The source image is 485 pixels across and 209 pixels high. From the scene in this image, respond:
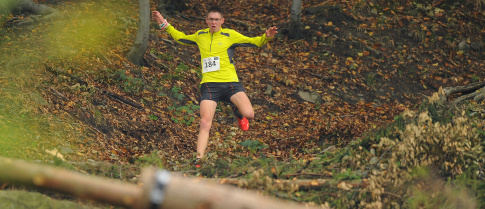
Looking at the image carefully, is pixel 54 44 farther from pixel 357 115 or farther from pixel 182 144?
pixel 357 115

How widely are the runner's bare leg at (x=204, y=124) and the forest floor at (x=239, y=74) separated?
0.23 m

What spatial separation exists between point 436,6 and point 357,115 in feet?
20.1

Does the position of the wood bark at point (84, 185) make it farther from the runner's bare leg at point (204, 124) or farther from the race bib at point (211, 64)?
the race bib at point (211, 64)

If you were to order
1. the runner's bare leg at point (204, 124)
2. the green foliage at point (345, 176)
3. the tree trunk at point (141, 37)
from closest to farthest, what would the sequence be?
the green foliage at point (345, 176) < the runner's bare leg at point (204, 124) < the tree trunk at point (141, 37)

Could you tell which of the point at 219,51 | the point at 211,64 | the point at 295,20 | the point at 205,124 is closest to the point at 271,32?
the point at 219,51

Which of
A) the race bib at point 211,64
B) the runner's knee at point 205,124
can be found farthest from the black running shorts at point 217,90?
the runner's knee at point 205,124

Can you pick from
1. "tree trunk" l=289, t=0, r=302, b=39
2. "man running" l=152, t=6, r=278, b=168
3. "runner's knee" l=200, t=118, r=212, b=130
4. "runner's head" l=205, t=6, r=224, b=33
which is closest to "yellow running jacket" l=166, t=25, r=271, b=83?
"man running" l=152, t=6, r=278, b=168

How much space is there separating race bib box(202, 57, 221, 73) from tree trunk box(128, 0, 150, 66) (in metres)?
2.83

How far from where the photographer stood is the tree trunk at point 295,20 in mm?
11814

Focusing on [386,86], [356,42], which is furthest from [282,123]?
[356,42]

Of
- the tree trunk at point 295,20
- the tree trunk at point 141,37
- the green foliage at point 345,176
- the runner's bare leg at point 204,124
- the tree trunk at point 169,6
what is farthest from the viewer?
the tree trunk at point 169,6

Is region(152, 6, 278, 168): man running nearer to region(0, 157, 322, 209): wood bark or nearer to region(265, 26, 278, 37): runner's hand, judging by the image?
region(265, 26, 278, 37): runner's hand

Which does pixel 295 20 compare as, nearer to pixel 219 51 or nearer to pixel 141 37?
pixel 141 37

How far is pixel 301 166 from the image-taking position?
526 cm
